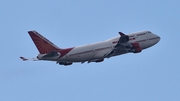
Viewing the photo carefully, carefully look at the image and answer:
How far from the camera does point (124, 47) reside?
10162cm

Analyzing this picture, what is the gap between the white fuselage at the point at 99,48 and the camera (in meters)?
100

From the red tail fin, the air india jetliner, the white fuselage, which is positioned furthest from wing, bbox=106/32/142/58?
the red tail fin

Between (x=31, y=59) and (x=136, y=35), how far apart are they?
24650 mm

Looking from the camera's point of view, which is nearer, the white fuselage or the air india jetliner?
→ the air india jetliner

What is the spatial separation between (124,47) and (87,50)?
7.99 metres

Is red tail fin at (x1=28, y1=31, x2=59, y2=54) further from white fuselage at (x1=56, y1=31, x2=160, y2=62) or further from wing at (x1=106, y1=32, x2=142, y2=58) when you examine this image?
wing at (x1=106, y1=32, x2=142, y2=58)

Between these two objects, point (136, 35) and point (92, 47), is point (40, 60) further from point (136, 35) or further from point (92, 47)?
point (136, 35)

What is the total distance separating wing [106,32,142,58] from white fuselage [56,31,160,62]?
2036mm

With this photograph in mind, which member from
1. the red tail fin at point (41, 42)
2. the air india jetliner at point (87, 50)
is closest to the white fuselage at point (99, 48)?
the air india jetliner at point (87, 50)

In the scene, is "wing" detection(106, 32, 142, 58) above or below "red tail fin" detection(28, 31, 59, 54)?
below

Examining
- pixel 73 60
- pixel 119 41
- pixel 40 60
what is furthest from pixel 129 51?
pixel 40 60

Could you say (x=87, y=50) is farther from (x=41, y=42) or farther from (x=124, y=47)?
(x=41, y=42)

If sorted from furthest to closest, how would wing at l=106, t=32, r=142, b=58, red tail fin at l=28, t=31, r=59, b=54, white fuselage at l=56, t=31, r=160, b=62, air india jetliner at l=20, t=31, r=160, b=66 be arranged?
wing at l=106, t=32, r=142, b=58 < white fuselage at l=56, t=31, r=160, b=62 < red tail fin at l=28, t=31, r=59, b=54 < air india jetliner at l=20, t=31, r=160, b=66

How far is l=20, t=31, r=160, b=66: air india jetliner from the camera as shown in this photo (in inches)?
3880
